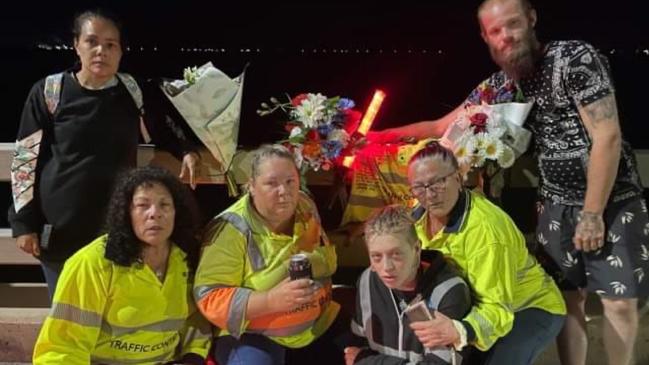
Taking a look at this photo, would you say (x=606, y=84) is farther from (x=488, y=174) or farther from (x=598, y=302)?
(x=598, y=302)

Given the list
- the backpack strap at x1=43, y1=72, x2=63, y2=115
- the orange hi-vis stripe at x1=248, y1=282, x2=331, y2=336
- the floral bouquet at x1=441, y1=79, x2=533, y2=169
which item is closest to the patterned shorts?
the floral bouquet at x1=441, y1=79, x2=533, y2=169

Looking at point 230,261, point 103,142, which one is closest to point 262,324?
point 230,261

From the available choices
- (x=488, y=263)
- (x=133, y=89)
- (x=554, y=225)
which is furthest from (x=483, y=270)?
(x=133, y=89)

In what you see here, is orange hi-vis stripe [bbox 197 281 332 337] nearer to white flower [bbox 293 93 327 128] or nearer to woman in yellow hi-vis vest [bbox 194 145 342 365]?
woman in yellow hi-vis vest [bbox 194 145 342 365]

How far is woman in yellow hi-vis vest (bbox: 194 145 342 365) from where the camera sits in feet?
10.4

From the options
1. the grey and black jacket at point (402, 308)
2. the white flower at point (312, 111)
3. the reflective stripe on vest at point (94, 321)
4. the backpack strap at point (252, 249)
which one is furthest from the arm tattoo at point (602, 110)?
the reflective stripe on vest at point (94, 321)

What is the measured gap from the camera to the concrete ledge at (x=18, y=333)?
4.20m

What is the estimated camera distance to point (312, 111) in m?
3.66

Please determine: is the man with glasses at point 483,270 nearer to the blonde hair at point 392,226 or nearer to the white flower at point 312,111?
the blonde hair at point 392,226

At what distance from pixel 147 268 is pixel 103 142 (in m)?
0.70

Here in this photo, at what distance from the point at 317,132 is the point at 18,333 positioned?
1970mm

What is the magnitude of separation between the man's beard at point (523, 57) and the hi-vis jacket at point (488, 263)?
2.02ft

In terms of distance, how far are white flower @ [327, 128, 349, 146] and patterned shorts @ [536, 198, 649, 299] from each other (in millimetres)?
988

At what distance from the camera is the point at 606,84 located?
328 cm
